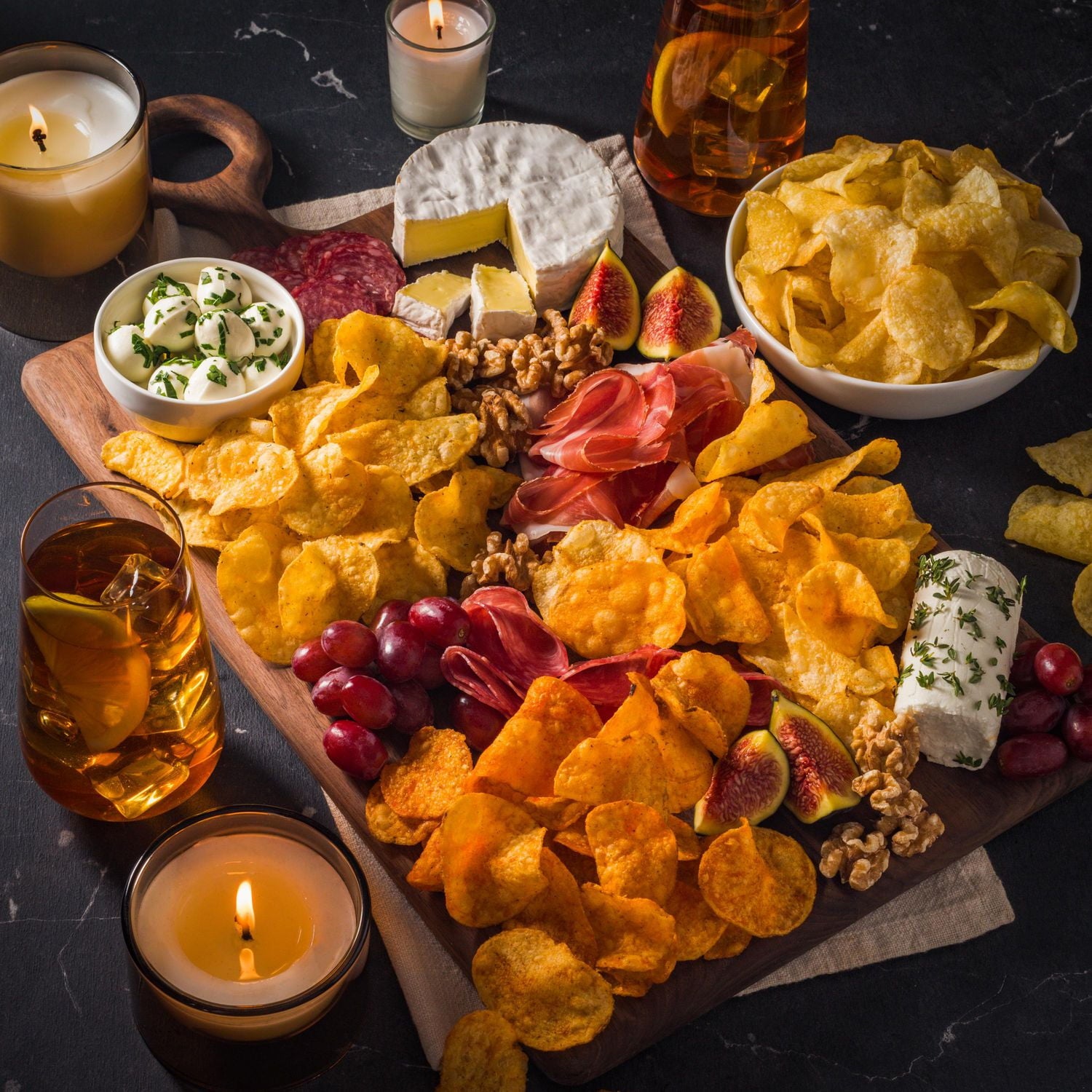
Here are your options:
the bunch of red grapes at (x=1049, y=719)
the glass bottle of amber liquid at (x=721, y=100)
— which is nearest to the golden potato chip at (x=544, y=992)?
the bunch of red grapes at (x=1049, y=719)

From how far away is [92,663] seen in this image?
1510mm

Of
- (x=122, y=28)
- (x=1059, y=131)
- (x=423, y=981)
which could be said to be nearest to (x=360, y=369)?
(x=423, y=981)

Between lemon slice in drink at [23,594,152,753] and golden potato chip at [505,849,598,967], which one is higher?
lemon slice in drink at [23,594,152,753]

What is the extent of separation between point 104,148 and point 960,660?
1645mm

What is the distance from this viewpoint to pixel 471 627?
190cm

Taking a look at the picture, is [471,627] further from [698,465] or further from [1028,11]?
[1028,11]

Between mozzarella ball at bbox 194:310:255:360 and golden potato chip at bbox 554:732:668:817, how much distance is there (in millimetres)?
868

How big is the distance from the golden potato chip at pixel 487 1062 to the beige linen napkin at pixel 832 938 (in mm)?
116

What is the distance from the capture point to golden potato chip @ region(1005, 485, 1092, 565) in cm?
214

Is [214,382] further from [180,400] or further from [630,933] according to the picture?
[630,933]

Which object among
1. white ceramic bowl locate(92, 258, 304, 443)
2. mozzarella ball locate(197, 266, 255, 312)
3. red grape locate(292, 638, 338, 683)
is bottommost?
red grape locate(292, 638, 338, 683)

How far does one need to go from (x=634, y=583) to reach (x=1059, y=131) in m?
1.65

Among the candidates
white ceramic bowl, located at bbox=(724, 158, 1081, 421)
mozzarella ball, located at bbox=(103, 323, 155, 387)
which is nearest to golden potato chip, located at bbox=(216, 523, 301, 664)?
mozzarella ball, located at bbox=(103, 323, 155, 387)

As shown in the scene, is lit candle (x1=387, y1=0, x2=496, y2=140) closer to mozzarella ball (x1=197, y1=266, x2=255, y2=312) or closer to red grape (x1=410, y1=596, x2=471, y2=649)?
mozzarella ball (x1=197, y1=266, x2=255, y2=312)
